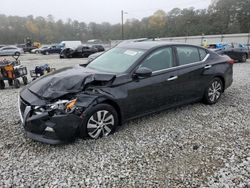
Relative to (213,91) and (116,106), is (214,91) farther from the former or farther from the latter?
(116,106)

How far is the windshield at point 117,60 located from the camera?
3798 millimetres

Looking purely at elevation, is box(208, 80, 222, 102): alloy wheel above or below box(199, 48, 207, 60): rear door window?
below

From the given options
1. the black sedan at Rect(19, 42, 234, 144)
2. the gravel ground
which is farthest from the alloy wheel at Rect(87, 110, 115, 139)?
the gravel ground

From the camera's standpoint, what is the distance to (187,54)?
4477mm

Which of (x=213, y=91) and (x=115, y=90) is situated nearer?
(x=115, y=90)

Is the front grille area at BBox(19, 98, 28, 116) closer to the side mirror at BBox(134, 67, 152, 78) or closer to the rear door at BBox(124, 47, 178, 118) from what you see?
the rear door at BBox(124, 47, 178, 118)

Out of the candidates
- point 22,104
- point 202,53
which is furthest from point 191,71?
point 22,104

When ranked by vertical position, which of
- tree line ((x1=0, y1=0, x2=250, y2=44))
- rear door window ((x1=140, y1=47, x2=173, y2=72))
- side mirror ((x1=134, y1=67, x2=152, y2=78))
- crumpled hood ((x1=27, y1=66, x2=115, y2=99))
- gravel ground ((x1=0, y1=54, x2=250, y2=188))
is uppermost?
tree line ((x1=0, y1=0, x2=250, y2=44))

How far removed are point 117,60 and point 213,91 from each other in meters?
2.35

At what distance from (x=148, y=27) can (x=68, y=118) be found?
6665 centimetres

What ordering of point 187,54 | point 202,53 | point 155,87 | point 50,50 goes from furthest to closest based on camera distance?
point 50,50 < point 202,53 < point 187,54 < point 155,87

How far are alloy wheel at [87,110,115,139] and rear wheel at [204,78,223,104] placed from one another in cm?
244

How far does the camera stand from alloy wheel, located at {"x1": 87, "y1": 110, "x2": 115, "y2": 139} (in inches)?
129

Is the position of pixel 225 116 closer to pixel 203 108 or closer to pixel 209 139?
A: pixel 203 108
